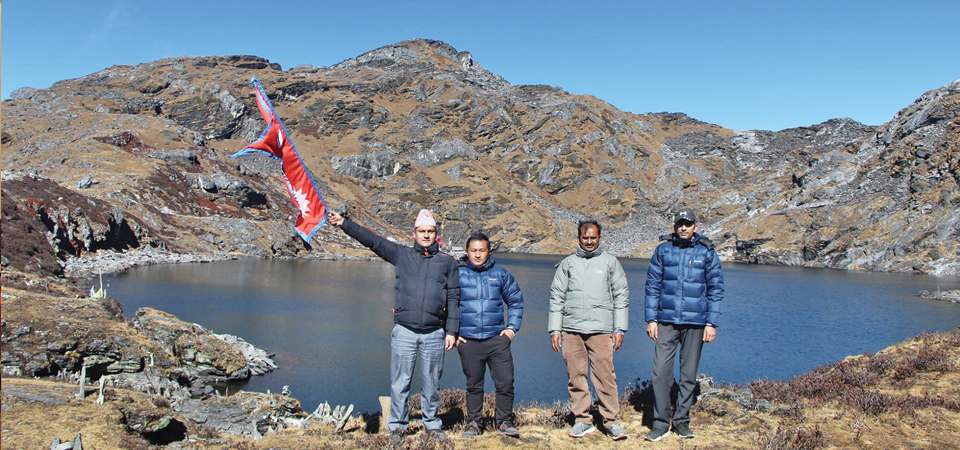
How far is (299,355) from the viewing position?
27.3m

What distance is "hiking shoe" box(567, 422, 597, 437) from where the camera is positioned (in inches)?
312

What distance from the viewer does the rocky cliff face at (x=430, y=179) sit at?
3290 inches

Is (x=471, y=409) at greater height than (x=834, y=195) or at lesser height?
lesser

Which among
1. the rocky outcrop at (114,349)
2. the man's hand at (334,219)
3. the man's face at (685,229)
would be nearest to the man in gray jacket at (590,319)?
the man's face at (685,229)

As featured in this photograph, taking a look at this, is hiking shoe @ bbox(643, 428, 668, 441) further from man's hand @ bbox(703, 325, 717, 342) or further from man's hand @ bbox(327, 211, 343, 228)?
man's hand @ bbox(327, 211, 343, 228)

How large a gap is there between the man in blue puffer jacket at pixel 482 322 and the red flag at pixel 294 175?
262cm

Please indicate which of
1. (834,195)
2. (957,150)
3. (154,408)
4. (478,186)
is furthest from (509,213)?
(154,408)

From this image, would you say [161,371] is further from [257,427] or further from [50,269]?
[50,269]

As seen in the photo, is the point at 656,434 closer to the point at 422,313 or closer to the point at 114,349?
the point at 422,313

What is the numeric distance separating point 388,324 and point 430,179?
122 meters

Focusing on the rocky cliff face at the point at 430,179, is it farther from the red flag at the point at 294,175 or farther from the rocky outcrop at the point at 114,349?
the red flag at the point at 294,175

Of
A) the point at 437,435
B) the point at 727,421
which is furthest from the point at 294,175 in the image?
the point at 727,421

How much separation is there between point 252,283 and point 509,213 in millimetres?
96447

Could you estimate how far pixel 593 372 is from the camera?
8000 millimetres
